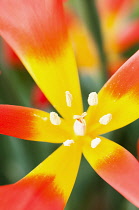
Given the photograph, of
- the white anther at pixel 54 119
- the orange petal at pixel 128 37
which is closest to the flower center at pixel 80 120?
the white anther at pixel 54 119

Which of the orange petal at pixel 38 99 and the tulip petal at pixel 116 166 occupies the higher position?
the orange petal at pixel 38 99

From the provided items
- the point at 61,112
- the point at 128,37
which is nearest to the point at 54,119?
the point at 61,112

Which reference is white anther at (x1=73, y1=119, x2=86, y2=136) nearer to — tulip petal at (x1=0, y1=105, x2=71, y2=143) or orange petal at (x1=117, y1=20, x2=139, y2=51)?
tulip petal at (x1=0, y1=105, x2=71, y2=143)

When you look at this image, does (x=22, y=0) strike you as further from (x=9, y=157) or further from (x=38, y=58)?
(x=9, y=157)

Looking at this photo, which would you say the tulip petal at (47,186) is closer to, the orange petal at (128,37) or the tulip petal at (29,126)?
the tulip petal at (29,126)

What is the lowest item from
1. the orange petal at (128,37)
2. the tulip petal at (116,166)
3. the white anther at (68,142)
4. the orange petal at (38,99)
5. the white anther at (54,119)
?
the tulip petal at (116,166)

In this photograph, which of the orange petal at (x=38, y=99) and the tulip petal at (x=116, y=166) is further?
the orange petal at (x=38, y=99)

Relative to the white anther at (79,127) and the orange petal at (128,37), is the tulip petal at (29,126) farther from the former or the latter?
the orange petal at (128,37)

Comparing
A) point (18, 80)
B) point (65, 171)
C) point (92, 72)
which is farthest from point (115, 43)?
point (65, 171)
